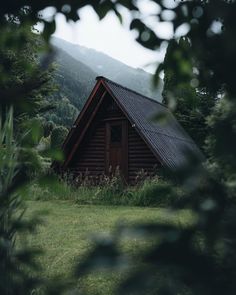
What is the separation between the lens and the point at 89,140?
1742cm

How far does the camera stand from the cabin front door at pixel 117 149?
16359 millimetres

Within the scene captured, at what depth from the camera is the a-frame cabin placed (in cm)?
1580

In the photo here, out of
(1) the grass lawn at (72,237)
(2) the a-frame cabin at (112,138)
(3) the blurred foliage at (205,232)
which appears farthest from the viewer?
(2) the a-frame cabin at (112,138)

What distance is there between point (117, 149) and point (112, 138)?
0.72 m

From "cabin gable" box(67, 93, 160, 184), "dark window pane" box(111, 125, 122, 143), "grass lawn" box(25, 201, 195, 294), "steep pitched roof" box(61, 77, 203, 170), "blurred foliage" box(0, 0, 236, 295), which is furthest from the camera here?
"dark window pane" box(111, 125, 122, 143)

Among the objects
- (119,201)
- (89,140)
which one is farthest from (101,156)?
(119,201)

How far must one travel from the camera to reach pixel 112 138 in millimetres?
17234

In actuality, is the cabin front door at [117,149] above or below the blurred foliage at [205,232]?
above

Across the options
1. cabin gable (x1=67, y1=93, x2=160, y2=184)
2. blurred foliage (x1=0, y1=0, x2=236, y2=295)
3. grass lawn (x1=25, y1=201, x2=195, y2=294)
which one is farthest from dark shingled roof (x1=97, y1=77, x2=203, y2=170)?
blurred foliage (x1=0, y1=0, x2=236, y2=295)

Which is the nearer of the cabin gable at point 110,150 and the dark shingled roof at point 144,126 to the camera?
the dark shingled roof at point 144,126

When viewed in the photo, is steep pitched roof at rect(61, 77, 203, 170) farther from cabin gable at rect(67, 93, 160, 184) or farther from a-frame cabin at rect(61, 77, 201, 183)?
cabin gable at rect(67, 93, 160, 184)

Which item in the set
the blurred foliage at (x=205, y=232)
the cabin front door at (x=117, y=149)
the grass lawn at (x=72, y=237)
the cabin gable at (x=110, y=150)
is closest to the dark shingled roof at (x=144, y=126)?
the cabin gable at (x=110, y=150)

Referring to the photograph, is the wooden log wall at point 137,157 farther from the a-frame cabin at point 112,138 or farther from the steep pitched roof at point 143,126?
the steep pitched roof at point 143,126

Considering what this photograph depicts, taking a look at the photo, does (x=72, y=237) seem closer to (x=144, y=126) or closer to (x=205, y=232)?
(x=205, y=232)
